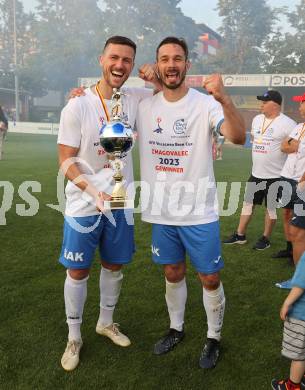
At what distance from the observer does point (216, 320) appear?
3264 millimetres

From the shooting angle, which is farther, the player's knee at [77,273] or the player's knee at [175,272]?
the player's knee at [175,272]

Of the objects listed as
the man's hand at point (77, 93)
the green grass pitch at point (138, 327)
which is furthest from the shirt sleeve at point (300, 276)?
the man's hand at point (77, 93)

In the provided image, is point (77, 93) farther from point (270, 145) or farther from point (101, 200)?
point (270, 145)

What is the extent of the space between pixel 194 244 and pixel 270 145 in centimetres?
294

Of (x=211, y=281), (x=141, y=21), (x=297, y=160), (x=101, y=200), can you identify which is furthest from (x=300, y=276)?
(x=141, y=21)

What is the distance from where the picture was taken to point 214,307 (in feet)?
10.5

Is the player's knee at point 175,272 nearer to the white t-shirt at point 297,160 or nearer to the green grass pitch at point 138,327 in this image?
the green grass pitch at point 138,327

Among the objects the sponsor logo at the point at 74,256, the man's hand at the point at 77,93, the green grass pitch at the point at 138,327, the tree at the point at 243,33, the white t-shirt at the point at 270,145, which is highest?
the tree at the point at 243,33

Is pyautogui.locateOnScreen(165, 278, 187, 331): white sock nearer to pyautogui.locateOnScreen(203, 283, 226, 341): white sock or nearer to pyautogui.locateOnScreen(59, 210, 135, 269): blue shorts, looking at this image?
pyautogui.locateOnScreen(203, 283, 226, 341): white sock

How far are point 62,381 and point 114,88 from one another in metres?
2.04

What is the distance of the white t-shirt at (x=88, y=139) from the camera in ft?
9.47

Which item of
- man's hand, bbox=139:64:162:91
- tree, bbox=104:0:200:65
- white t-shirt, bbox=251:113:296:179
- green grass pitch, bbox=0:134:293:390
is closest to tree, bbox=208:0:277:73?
tree, bbox=104:0:200:65

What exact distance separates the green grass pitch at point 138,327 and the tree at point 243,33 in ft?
179

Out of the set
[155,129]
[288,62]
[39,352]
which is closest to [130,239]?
[155,129]
